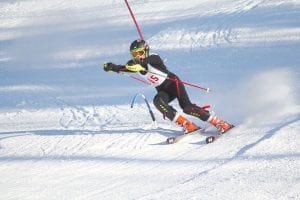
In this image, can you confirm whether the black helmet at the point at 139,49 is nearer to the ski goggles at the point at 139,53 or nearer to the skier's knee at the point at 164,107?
the ski goggles at the point at 139,53

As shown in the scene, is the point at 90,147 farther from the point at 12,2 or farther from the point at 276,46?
the point at 12,2

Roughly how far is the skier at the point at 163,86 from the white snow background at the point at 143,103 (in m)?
0.28

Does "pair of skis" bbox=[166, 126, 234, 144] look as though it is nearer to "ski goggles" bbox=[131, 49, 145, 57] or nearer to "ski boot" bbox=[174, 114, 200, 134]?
"ski boot" bbox=[174, 114, 200, 134]

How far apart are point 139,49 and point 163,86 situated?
711 mm

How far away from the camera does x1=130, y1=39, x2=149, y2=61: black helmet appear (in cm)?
858

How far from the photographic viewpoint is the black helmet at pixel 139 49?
8.58 metres

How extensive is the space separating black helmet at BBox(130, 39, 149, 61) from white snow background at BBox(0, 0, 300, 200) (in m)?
1.28

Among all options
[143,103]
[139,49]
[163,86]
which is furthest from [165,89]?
[143,103]

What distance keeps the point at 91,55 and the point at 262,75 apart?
5933 millimetres

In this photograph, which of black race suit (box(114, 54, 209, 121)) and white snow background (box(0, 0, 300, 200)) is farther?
black race suit (box(114, 54, 209, 121))

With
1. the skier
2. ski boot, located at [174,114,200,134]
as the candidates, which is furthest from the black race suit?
ski boot, located at [174,114,200,134]

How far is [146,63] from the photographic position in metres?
8.68

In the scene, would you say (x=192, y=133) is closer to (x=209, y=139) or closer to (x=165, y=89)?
(x=209, y=139)

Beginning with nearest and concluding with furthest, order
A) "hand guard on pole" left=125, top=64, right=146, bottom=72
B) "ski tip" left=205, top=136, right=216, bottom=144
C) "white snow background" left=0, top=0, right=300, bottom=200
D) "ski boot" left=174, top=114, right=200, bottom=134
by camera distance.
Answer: "white snow background" left=0, top=0, right=300, bottom=200 < "ski tip" left=205, top=136, right=216, bottom=144 < "hand guard on pole" left=125, top=64, right=146, bottom=72 < "ski boot" left=174, top=114, right=200, bottom=134
